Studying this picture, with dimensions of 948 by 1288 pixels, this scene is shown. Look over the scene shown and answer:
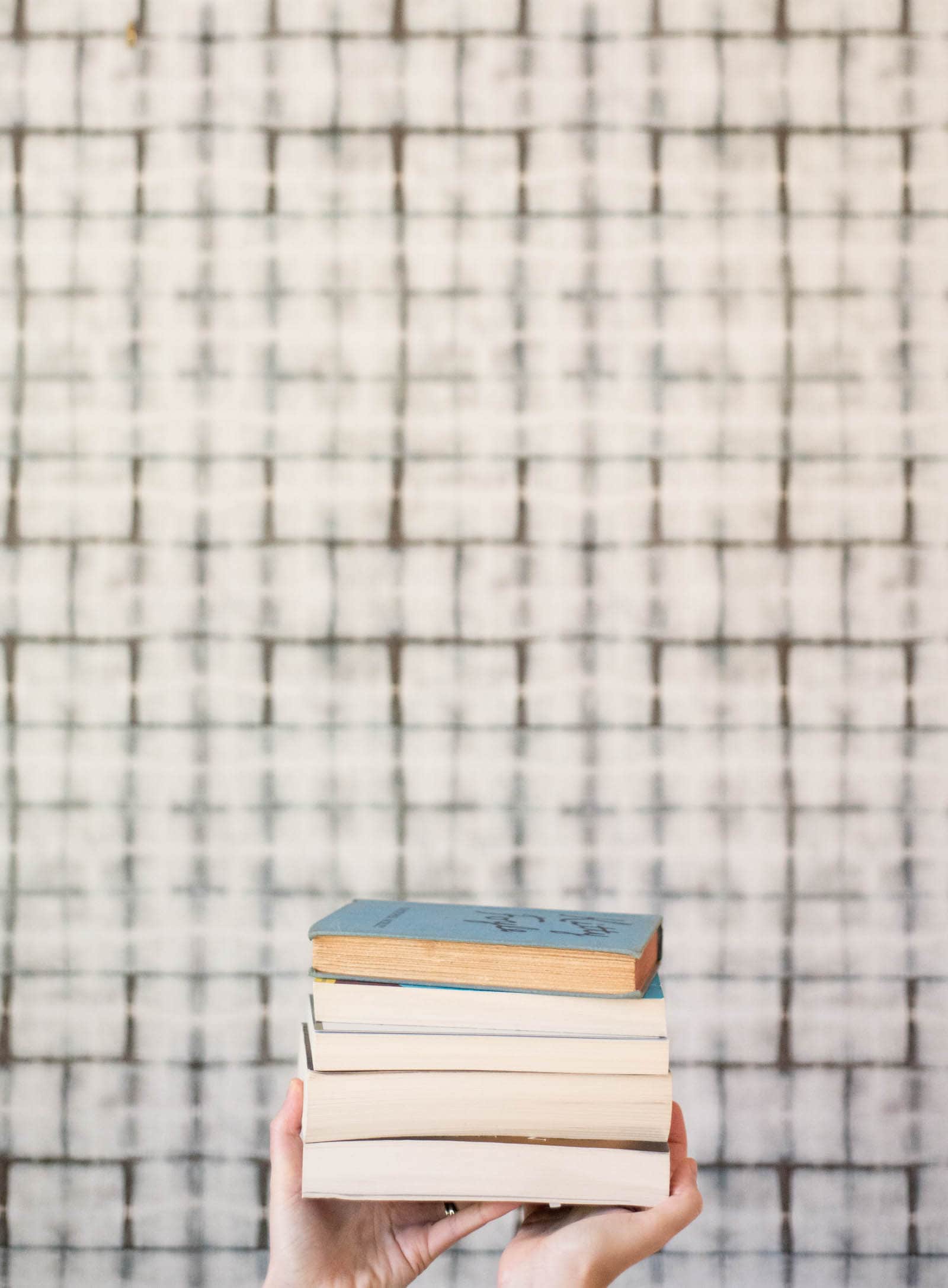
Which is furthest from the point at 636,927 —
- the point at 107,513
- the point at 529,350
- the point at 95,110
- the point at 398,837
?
the point at 95,110

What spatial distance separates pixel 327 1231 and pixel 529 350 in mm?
1005

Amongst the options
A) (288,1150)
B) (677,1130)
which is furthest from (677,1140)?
(288,1150)

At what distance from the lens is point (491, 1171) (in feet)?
2.31

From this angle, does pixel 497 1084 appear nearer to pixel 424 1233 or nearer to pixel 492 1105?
pixel 492 1105

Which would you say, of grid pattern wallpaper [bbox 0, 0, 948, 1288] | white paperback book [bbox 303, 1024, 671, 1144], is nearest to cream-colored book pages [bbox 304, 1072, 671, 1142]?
white paperback book [bbox 303, 1024, 671, 1144]

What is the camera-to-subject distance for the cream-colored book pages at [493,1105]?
0.70 meters

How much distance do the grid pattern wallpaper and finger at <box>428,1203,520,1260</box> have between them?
→ 1.38 feet

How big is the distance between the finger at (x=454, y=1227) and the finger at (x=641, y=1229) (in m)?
0.12

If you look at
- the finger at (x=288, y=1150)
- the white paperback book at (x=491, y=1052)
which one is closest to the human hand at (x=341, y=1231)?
the finger at (x=288, y=1150)

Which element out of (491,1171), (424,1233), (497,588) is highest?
(497,588)

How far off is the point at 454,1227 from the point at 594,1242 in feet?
0.51

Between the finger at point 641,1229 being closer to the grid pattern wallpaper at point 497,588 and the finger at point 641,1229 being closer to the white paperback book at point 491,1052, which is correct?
the white paperback book at point 491,1052

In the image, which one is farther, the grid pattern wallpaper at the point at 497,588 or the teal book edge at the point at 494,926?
the grid pattern wallpaper at the point at 497,588

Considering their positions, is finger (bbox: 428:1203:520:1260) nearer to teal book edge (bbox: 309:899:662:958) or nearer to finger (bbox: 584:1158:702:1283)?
finger (bbox: 584:1158:702:1283)
